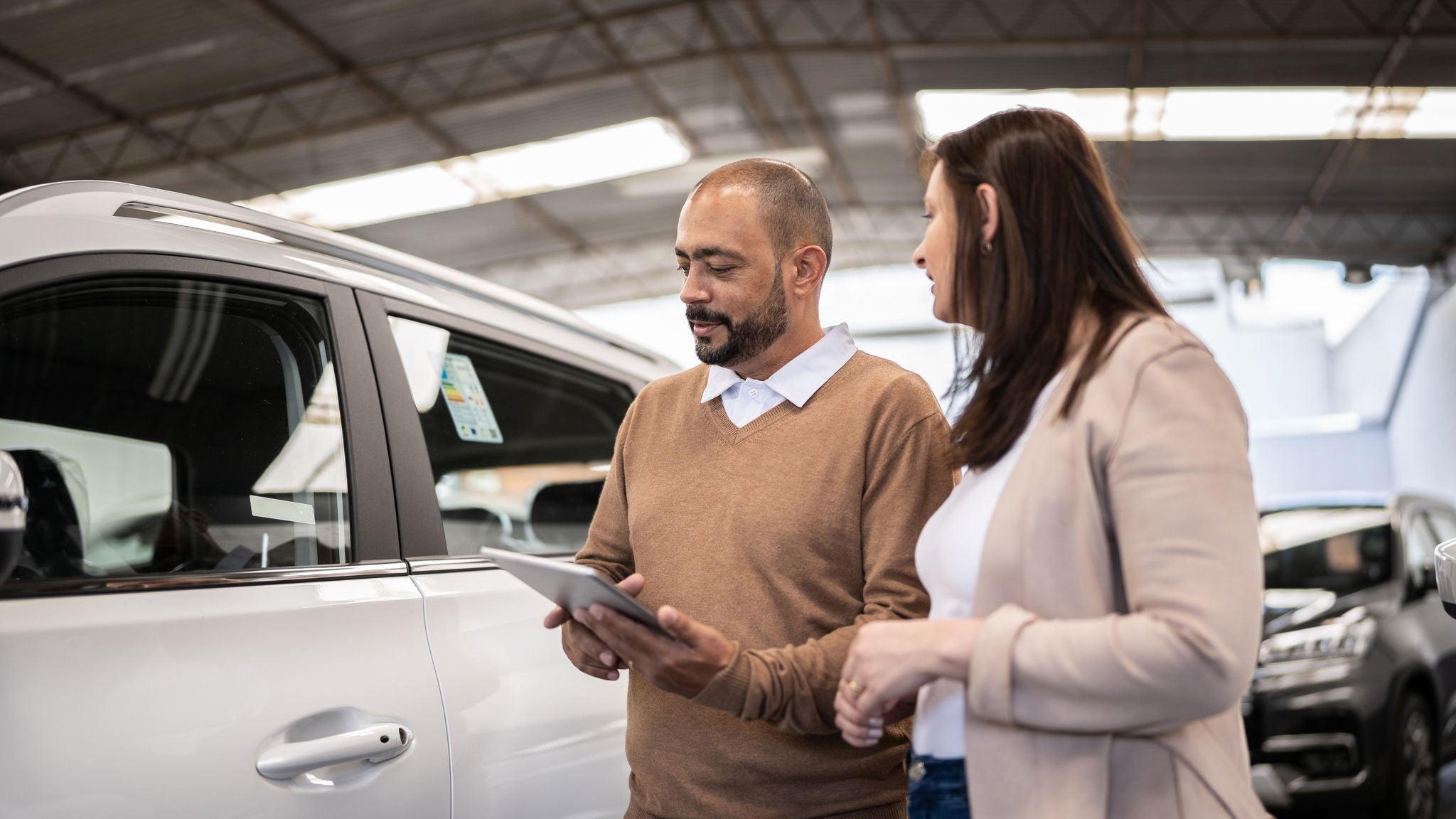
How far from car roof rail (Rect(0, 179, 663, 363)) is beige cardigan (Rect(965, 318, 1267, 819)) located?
129 centimetres

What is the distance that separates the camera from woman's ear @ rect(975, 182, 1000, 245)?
1.33 metres

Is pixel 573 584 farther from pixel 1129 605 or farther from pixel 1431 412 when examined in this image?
pixel 1431 412

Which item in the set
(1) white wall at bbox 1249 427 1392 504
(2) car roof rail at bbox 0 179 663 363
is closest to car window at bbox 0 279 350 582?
(2) car roof rail at bbox 0 179 663 363

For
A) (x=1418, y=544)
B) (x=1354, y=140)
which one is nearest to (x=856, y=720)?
(x=1418, y=544)

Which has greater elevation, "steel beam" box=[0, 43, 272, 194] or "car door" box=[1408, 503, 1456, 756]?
"steel beam" box=[0, 43, 272, 194]

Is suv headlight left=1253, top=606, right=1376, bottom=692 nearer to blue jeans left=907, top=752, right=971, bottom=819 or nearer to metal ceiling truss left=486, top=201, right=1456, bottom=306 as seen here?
blue jeans left=907, top=752, right=971, bottom=819

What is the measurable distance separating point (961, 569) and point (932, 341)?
17236 mm

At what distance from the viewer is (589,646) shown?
1.68 meters

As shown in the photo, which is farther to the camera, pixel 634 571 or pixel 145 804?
pixel 634 571

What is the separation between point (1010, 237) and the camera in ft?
4.28

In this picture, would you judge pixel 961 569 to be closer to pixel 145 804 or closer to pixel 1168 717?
pixel 1168 717

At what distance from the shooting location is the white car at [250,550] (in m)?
1.41

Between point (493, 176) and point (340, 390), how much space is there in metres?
10.4

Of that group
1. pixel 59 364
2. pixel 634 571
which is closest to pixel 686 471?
pixel 634 571
